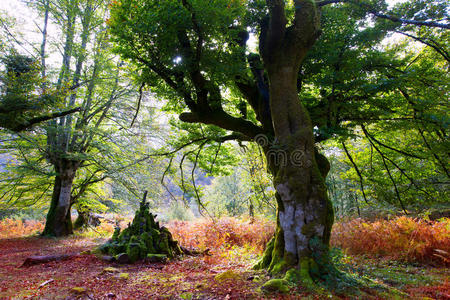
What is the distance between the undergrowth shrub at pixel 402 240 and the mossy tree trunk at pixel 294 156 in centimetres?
452

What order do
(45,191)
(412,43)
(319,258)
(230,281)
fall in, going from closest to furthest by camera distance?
(319,258), (230,281), (412,43), (45,191)

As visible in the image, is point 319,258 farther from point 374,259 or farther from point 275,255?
point 374,259

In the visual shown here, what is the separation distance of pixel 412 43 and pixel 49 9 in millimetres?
14007

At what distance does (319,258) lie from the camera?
4.34 m

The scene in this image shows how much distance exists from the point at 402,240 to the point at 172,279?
7.32 metres

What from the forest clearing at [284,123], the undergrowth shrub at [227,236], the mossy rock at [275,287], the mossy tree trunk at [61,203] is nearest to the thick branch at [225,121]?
the forest clearing at [284,123]

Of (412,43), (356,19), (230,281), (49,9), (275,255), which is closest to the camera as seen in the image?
(230,281)

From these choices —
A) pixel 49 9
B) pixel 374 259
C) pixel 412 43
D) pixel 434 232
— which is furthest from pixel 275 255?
pixel 49 9

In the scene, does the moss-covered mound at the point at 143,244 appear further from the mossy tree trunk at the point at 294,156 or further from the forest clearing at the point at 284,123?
the mossy tree trunk at the point at 294,156

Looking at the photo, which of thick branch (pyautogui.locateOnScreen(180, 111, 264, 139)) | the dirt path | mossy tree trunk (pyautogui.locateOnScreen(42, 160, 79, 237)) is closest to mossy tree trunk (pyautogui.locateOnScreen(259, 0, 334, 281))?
the dirt path

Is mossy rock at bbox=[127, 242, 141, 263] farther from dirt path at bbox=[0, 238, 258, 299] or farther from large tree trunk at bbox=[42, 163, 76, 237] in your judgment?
large tree trunk at bbox=[42, 163, 76, 237]

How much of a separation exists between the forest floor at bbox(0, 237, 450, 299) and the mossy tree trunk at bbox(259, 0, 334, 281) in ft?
2.55

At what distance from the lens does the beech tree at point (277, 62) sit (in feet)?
14.7

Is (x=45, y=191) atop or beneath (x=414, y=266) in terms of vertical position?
atop
